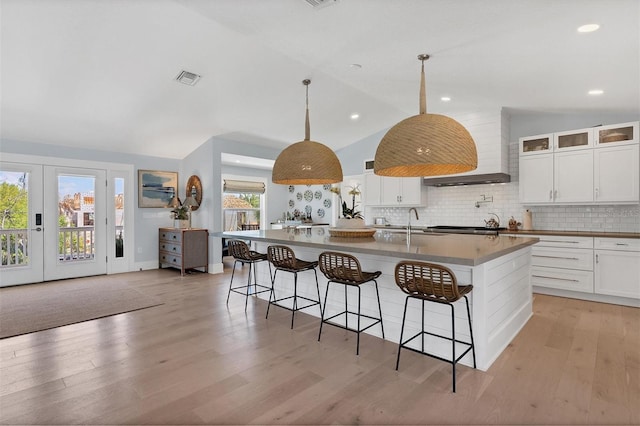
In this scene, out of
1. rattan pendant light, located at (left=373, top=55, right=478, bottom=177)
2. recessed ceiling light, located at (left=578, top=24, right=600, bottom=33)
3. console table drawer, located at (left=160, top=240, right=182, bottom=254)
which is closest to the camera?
rattan pendant light, located at (left=373, top=55, right=478, bottom=177)

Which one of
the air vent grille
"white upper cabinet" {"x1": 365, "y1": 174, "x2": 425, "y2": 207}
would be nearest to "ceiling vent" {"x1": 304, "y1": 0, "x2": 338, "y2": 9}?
the air vent grille

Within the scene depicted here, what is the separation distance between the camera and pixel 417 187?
20.0 ft

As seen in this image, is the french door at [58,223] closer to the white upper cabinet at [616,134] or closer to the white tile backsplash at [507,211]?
the white tile backsplash at [507,211]

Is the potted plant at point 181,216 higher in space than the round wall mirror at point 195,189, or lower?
lower

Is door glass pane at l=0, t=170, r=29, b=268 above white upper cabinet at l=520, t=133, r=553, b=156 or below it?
below

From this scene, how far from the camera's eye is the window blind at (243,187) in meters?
8.53

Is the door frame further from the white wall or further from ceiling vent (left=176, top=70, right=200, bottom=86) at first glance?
the white wall

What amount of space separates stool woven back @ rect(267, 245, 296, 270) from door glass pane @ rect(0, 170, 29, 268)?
458cm

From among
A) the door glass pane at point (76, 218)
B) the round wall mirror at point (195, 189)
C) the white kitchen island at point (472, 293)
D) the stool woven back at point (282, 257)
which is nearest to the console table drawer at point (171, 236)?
the round wall mirror at point (195, 189)

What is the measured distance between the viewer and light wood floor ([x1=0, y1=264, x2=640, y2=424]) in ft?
6.41

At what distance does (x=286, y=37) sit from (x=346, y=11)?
828 millimetres

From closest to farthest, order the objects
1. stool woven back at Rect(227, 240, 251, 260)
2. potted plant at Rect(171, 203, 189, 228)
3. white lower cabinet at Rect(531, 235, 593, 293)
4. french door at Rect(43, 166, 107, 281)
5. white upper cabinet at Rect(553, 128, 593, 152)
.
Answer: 1. stool woven back at Rect(227, 240, 251, 260)
2. white lower cabinet at Rect(531, 235, 593, 293)
3. white upper cabinet at Rect(553, 128, 593, 152)
4. french door at Rect(43, 166, 107, 281)
5. potted plant at Rect(171, 203, 189, 228)

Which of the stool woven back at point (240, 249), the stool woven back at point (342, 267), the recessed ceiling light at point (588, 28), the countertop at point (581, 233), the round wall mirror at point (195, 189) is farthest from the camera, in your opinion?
the round wall mirror at point (195, 189)

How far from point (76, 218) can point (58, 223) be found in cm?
27
